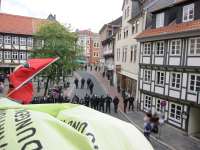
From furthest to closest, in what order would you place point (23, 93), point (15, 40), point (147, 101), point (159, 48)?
point (15, 40), point (147, 101), point (159, 48), point (23, 93)

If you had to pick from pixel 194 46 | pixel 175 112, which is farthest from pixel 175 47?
pixel 175 112

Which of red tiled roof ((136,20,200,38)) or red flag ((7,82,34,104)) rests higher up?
red tiled roof ((136,20,200,38))

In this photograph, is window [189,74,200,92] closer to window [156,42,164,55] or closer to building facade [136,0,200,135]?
building facade [136,0,200,135]

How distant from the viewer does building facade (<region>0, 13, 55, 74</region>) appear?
98.0ft

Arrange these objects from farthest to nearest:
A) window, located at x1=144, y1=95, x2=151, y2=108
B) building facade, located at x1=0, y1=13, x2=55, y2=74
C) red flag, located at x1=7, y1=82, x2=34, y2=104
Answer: building facade, located at x1=0, y1=13, x2=55, y2=74 < window, located at x1=144, y1=95, x2=151, y2=108 < red flag, located at x1=7, y1=82, x2=34, y2=104

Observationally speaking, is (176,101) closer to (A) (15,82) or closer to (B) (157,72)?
(B) (157,72)

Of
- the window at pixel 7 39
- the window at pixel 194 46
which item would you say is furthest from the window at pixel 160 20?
the window at pixel 7 39

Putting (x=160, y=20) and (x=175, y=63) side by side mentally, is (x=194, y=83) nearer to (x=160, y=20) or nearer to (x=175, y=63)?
(x=175, y=63)

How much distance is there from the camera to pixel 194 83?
11227 mm

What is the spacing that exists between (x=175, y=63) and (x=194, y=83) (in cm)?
216

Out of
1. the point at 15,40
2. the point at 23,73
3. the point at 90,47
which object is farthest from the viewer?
the point at 90,47

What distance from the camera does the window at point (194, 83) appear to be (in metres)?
11.0

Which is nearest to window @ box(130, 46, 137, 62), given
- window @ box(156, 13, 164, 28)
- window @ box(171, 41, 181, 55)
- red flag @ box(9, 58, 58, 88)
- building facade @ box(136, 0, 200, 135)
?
building facade @ box(136, 0, 200, 135)

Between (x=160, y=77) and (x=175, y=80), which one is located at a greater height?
(x=160, y=77)
